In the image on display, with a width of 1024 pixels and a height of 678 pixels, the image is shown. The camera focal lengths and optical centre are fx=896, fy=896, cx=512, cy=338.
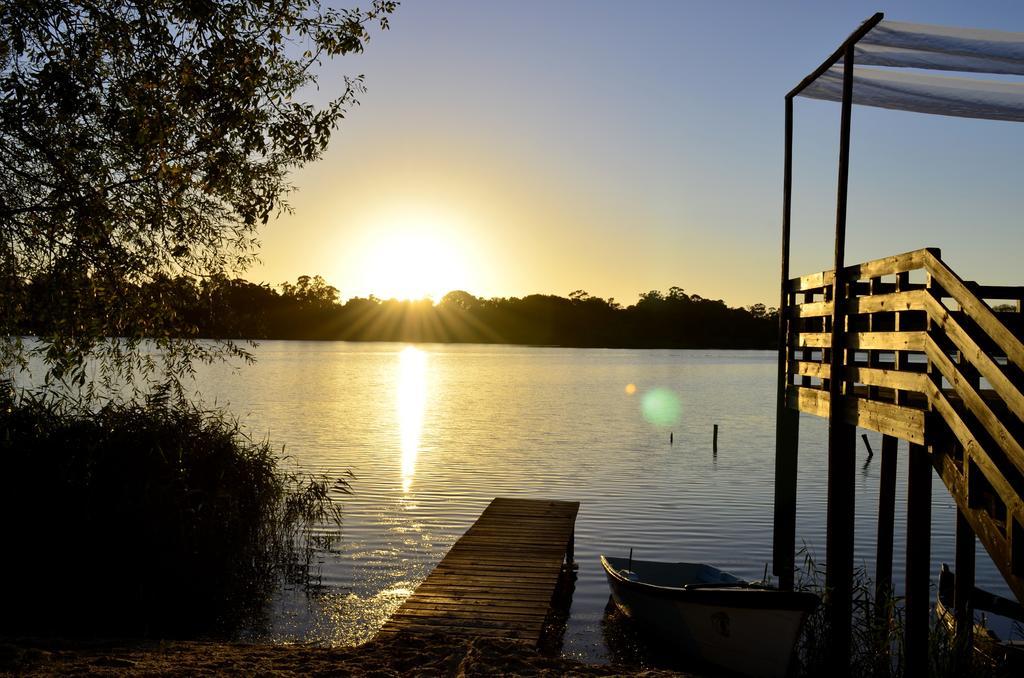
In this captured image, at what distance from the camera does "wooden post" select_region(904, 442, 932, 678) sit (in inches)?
375

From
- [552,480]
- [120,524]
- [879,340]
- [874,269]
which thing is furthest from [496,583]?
[552,480]

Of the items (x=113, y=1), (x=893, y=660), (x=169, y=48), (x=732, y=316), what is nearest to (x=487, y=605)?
(x=893, y=660)

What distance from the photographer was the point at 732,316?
196 meters

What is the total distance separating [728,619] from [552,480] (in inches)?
679

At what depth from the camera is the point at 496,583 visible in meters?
11.7

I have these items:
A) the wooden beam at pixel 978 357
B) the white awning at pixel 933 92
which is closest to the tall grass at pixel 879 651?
the wooden beam at pixel 978 357

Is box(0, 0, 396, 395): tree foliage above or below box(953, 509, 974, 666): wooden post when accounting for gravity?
above

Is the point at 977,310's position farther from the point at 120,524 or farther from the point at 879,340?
the point at 120,524

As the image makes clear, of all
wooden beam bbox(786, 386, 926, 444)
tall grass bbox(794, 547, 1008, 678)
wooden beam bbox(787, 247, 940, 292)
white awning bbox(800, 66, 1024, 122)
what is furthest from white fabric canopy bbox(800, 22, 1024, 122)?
tall grass bbox(794, 547, 1008, 678)

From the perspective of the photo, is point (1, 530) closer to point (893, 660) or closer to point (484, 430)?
point (893, 660)

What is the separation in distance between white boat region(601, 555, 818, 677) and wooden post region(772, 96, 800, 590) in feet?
8.10

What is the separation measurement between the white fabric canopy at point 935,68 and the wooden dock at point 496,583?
7945 millimetres

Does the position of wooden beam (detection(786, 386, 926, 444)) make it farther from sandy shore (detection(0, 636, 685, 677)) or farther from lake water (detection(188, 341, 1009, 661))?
lake water (detection(188, 341, 1009, 661))

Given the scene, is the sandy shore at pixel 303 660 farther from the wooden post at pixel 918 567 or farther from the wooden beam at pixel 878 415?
the wooden beam at pixel 878 415
